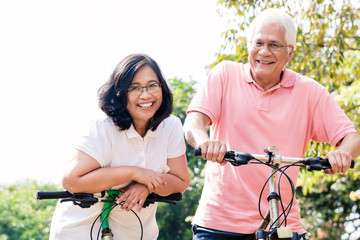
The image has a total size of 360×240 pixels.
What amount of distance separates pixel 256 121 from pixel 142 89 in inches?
26.9

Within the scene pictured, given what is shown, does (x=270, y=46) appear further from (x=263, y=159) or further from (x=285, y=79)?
(x=263, y=159)

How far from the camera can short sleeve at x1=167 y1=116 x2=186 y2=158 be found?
301cm

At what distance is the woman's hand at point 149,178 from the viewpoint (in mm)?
2740

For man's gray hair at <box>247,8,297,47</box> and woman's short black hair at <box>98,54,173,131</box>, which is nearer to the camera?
woman's short black hair at <box>98,54,173,131</box>

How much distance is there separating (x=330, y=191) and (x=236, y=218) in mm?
12876

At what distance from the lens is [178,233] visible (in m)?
13.6

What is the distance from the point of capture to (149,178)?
2.75 metres

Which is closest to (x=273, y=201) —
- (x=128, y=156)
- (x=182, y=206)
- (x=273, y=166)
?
(x=273, y=166)

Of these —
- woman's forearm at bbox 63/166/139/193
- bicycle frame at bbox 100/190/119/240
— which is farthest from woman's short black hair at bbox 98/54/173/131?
bicycle frame at bbox 100/190/119/240

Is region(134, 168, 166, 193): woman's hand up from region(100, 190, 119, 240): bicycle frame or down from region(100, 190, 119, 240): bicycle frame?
up

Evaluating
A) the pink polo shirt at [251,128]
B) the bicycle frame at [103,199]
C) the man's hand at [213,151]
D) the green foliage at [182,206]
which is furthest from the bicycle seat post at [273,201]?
the green foliage at [182,206]

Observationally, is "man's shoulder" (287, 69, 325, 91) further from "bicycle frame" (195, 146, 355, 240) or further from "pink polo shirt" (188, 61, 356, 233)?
"bicycle frame" (195, 146, 355, 240)

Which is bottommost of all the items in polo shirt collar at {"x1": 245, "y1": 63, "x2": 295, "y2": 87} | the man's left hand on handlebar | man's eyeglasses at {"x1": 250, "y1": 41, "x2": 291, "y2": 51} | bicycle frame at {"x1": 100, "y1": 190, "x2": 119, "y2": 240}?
bicycle frame at {"x1": 100, "y1": 190, "x2": 119, "y2": 240}

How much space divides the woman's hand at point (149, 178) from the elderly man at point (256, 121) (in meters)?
0.27
